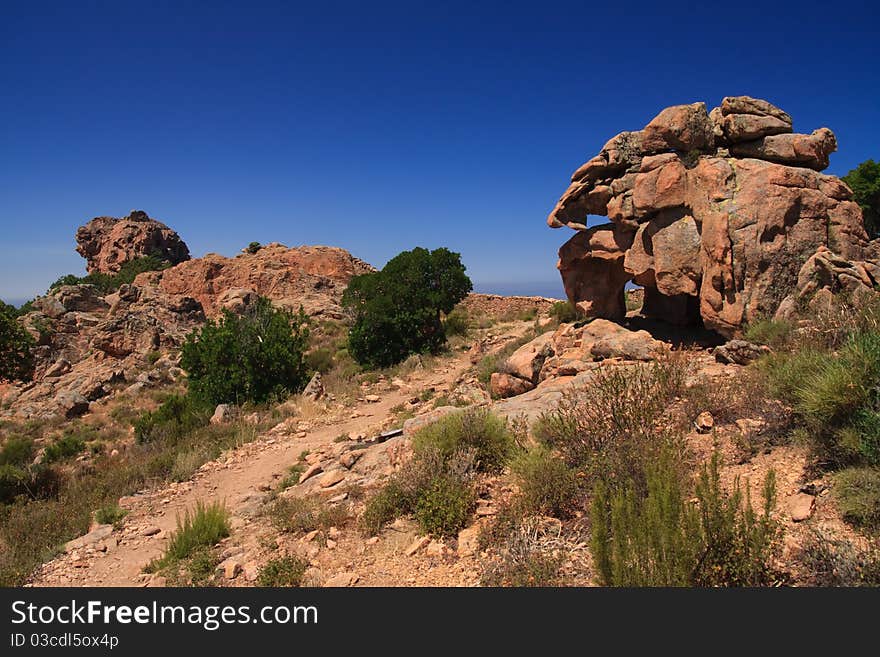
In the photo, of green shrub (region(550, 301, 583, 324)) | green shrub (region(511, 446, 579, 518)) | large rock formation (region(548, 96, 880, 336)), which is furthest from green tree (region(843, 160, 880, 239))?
green shrub (region(511, 446, 579, 518))

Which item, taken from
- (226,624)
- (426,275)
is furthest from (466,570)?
(426,275)

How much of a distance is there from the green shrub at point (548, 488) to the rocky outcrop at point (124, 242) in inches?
1964

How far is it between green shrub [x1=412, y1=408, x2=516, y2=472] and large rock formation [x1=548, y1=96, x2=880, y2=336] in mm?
5746

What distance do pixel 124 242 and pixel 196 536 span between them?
50.6m

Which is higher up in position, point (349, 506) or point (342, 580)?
point (349, 506)

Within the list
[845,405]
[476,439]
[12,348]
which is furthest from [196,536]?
[12,348]

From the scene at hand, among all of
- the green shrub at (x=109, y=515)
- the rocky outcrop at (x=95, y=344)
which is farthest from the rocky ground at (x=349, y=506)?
the rocky outcrop at (x=95, y=344)

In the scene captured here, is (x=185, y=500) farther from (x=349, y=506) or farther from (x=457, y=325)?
(x=457, y=325)

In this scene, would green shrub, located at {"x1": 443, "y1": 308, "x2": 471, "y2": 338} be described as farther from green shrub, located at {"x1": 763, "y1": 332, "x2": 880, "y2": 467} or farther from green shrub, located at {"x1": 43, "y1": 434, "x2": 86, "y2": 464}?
green shrub, located at {"x1": 763, "y1": 332, "x2": 880, "y2": 467}

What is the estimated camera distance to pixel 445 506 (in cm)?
509

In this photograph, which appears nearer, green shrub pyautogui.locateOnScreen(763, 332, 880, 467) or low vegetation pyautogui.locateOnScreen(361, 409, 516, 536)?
green shrub pyautogui.locateOnScreen(763, 332, 880, 467)

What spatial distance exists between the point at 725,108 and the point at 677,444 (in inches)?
363

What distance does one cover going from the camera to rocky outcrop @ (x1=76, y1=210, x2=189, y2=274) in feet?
154

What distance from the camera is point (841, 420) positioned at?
14.8 ft
